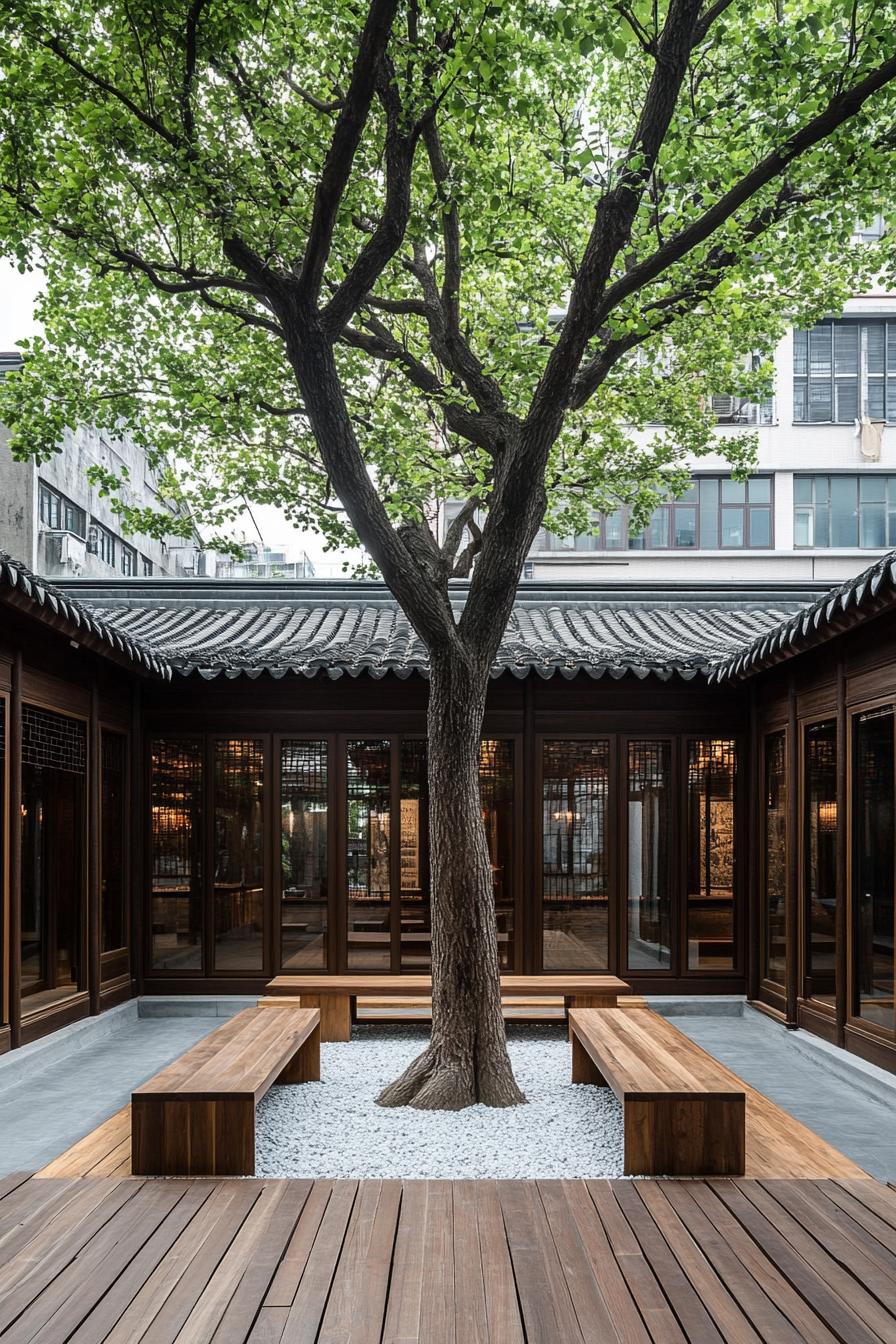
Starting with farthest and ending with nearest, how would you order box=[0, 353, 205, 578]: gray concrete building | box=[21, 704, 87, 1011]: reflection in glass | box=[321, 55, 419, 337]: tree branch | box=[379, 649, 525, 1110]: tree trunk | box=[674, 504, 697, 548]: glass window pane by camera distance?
1. box=[674, 504, 697, 548]: glass window pane
2. box=[0, 353, 205, 578]: gray concrete building
3. box=[21, 704, 87, 1011]: reflection in glass
4. box=[379, 649, 525, 1110]: tree trunk
5. box=[321, 55, 419, 337]: tree branch

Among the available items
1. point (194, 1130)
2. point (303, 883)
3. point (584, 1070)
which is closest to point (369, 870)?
point (303, 883)

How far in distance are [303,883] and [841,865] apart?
463cm

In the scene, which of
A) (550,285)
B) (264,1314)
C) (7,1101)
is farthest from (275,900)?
(264,1314)

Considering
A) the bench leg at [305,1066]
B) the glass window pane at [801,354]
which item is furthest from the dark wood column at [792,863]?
the glass window pane at [801,354]

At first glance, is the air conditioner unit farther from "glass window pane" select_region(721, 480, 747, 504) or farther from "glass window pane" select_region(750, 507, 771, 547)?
"glass window pane" select_region(750, 507, 771, 547)

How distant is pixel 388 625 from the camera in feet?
39.2

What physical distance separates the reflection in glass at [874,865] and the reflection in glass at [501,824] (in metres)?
3.32

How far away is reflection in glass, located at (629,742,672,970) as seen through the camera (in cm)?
1012

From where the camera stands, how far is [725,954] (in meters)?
10.2

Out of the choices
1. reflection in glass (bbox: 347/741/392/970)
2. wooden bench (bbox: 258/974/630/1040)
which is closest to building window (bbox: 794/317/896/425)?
reflection in glass (bbox: 347/741/392/970)

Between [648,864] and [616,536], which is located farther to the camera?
[616,536]

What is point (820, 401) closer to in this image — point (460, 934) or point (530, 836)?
point (530, 836)

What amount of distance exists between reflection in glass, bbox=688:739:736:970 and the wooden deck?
5461 mm

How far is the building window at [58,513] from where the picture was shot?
753 inches
